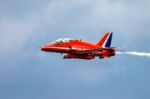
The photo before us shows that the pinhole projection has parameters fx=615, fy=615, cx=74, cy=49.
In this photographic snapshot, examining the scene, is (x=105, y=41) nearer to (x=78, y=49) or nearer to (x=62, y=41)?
(x=78, y=49)

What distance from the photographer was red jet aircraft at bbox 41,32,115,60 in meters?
173

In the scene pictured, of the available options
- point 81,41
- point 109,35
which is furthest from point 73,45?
point 109,35

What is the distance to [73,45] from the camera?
175500mm

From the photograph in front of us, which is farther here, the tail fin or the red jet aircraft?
the tail fin

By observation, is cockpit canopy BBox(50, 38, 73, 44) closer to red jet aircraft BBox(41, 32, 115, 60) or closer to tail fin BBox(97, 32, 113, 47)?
red jet aircraft BBox(41, 32, 115, 60)

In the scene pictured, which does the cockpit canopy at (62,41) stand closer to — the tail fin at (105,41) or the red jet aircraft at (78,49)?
the red jet aircraft at (78,49)

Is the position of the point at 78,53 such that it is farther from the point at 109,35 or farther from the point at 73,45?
the point at 109,35

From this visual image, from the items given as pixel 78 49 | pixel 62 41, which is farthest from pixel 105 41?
pixel 62 41

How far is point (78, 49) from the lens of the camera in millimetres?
174500

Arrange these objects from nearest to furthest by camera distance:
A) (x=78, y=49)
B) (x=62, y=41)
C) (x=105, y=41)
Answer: (x=78, y=49), (x=62, y=41), (x=105, y=41)

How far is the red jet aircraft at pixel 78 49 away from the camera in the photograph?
6806 inches

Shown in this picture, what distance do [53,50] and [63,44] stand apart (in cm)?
404

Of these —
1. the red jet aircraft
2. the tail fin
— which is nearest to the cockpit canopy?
the red jet aircraft

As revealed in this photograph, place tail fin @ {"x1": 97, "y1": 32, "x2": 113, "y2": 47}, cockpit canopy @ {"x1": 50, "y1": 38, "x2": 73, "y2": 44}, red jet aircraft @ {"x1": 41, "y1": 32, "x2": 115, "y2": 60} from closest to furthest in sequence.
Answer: red jet aircraft @ {"x1": 41, "y1": 32, "x2": 115, "y2": 60}
cockpit canopy @ {"x1": 50, "y1": 38, "x2": 73, "y2": 44}
tail fin @ {"x1": 97, "y1": 32, "x2": 113, "y2": 47}
